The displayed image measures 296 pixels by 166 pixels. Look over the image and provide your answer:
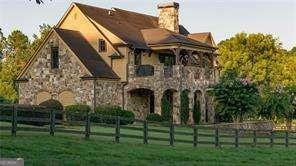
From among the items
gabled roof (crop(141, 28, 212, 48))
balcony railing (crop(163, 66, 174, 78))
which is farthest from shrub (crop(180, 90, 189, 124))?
gabled roof (crop(141, 28, 212, 48))

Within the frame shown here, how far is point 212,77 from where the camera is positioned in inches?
1887

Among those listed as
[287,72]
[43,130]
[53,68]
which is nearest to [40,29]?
[53,68]

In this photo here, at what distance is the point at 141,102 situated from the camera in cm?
4541

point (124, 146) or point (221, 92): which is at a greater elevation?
point (221, 92)

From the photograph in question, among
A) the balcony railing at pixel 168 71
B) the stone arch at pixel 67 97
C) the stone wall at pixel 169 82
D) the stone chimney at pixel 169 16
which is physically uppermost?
the stone chimney at pixel 169 16

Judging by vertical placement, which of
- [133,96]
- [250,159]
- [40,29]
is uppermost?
[40,29]

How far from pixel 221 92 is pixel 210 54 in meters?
7.42

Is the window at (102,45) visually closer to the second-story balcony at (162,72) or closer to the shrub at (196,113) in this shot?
the second-story balcony at (162,72)

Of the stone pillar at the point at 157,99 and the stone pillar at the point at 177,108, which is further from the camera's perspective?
the stone pillar at the point at 177,108

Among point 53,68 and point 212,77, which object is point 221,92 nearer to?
point 212,77

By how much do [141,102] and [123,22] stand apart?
711 centimetres

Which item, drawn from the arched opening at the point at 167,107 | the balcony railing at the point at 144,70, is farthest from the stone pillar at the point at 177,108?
the balcony railing at the point at 144,70

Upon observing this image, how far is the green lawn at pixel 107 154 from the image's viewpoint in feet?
51.3

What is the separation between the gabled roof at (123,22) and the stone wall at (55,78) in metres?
3.92
